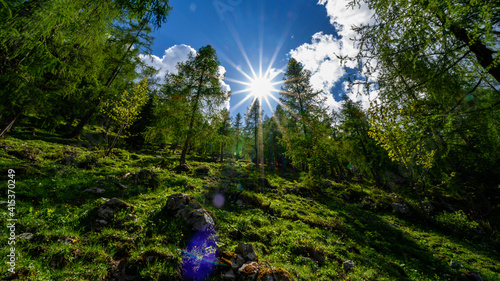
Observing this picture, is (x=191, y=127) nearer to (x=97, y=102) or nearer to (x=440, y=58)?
(x=97, y=102)

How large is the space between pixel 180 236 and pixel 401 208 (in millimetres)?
17941

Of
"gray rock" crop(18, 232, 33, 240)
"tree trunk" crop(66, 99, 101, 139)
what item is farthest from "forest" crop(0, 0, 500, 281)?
"tree trunk" crop(66, 99, 101, 139)

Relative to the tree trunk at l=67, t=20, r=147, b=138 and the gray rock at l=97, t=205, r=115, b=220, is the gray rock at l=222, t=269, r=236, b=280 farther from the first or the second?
the tree trunk at l=67, t=20, r=147, b=138

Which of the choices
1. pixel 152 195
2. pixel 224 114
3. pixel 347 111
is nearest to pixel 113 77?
pixel 224 114

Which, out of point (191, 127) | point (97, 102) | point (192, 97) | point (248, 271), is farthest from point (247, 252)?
point (97, 102)

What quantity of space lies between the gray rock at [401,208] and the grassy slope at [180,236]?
1.07 m

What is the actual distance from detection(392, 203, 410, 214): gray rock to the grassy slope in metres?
1.07

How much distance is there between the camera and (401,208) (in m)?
14.4

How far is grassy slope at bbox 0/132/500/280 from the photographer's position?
3666 mm

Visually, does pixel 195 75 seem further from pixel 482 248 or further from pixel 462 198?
pixel 462 198

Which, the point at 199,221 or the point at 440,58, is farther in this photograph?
the point at 199,221

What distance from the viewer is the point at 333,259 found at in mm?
6125

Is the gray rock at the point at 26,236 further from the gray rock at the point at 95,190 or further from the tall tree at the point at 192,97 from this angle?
the tall tree at the point at 192,97

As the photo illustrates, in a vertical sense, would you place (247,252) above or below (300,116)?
below
